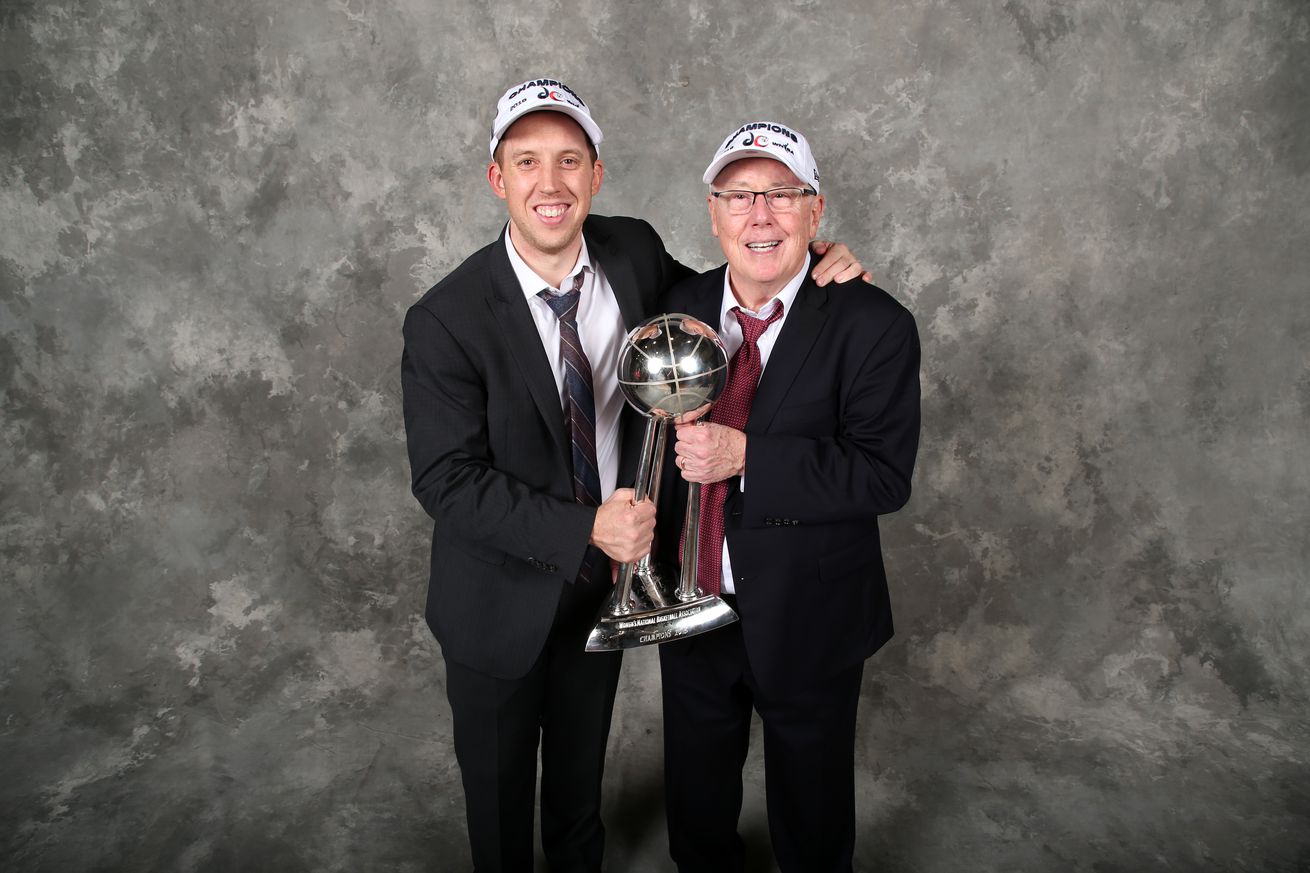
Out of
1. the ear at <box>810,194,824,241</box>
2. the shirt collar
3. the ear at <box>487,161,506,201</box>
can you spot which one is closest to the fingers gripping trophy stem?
the shirt collar

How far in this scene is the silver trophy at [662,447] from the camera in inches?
106

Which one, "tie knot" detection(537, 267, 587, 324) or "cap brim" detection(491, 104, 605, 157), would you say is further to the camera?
"tie knot" detection(537, 267, 587, 324)

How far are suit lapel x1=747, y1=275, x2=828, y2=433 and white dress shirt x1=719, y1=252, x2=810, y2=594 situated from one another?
3 centimetres

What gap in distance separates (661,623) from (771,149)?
1.46 metres

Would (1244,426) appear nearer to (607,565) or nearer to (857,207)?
(857,207)

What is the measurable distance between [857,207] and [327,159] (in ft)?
8.99

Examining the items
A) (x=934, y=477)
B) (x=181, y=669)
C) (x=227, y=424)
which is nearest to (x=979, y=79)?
(x=934, y=477)

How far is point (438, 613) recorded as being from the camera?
3.27 metres

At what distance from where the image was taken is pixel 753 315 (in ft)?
10.1

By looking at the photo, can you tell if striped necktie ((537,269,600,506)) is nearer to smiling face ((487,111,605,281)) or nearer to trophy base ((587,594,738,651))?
smiling face ((487,111,605,281))

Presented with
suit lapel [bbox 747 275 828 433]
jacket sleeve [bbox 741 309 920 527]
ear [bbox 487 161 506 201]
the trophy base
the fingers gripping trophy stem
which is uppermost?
ear [bbox 487 161 506 201]

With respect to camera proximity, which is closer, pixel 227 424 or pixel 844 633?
pixel 844 633

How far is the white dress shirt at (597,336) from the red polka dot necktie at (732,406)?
36 centimetres

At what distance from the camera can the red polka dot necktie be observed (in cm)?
304
